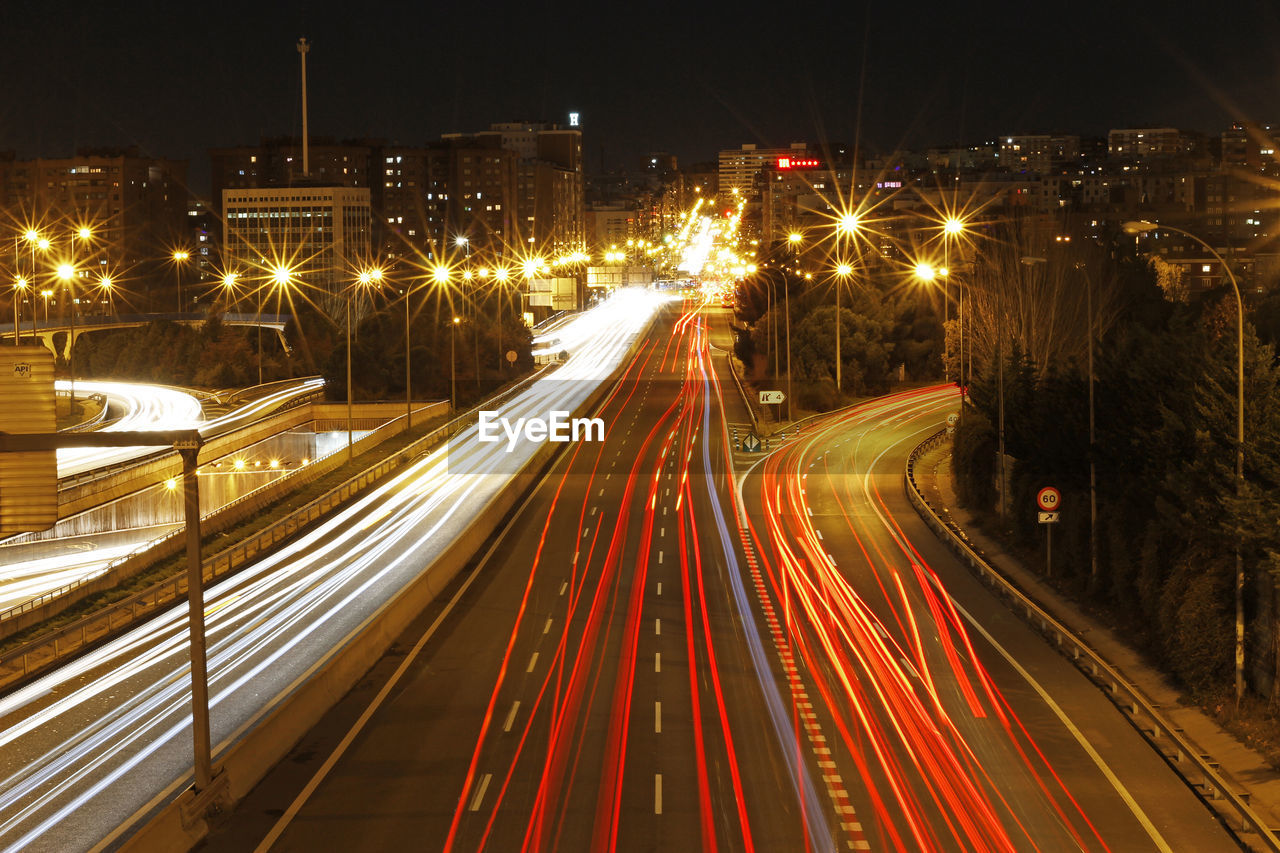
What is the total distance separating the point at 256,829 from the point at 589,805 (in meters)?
3.83

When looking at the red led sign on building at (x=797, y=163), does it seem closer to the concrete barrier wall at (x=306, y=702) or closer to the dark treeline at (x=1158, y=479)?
the dark treeline at (x=1158, y=479)

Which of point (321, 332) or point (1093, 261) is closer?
point (1093, 261)

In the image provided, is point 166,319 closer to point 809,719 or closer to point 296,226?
point 296,226

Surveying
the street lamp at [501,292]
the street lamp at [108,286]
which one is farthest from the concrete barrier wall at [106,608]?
the street lamp at [501,292]

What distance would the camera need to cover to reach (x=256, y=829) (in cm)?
1522

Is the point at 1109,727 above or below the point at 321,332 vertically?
below

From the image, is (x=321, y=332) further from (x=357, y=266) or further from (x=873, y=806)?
(x=873, y=806)

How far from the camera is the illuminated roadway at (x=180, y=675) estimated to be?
53.1 ft

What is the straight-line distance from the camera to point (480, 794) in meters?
16.2

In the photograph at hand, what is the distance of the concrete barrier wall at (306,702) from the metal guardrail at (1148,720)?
11.6 metres

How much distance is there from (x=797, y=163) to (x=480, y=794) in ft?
593

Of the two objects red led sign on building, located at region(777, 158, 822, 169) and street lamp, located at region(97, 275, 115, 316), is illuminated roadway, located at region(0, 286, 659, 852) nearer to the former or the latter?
street lamp, located at region(97, 275, 115, 316)

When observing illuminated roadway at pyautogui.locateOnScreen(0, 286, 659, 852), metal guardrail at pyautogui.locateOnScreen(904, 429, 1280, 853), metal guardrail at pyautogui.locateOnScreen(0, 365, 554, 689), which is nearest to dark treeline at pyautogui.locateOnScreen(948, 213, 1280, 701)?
metal guardrail at pyautogui.locateOnScreen(904, 429, 1280, 853)

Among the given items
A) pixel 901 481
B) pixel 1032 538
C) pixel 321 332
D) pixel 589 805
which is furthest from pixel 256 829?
pixel 321 332
